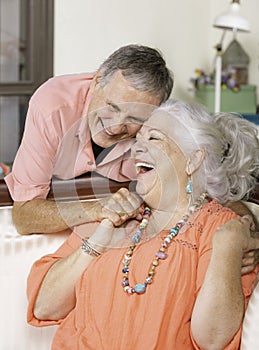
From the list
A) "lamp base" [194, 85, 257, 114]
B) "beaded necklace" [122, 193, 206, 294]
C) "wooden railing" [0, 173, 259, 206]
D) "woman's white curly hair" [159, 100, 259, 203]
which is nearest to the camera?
"beaded necklace" [122, 193, 206, 294]

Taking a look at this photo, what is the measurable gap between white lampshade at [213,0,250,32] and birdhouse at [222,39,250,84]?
0.28m

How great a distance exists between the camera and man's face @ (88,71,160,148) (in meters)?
2.01

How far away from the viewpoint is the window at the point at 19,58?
389 centimetres

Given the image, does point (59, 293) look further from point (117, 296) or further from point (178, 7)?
point (178, 7)

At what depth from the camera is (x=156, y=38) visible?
408 cm

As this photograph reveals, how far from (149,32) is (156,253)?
234 centimetres

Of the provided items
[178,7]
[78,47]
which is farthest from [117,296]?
[178,7]

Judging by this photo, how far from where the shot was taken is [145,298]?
187 centimetres

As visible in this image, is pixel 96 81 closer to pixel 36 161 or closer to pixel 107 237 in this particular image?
pixel 36 161

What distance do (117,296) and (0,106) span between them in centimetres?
230

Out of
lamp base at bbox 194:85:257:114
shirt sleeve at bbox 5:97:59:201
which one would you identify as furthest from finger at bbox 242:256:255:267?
lamp base at bbox 194:85:257:114

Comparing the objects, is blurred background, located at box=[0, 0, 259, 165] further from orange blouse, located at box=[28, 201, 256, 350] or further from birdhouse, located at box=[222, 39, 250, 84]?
orange blouse, located at box=[28, 201, 256, 350]

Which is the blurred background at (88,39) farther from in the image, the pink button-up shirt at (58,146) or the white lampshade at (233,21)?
the pink button-up shirt at (58,146)

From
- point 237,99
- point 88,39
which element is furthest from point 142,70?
point 237,99
